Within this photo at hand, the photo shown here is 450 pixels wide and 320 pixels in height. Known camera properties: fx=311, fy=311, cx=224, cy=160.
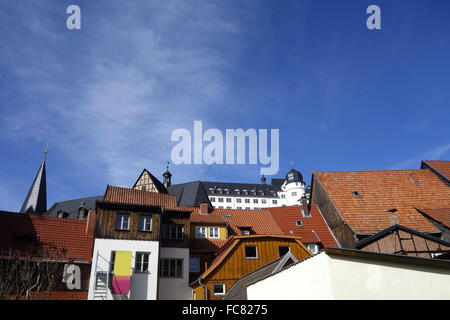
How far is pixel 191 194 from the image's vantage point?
5394 cm

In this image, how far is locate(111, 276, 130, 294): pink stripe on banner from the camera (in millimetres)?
22312

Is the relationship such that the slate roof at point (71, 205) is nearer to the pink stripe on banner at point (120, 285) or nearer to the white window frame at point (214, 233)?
the white window frame at point (214, 233)

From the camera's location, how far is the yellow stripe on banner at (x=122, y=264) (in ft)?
74.9

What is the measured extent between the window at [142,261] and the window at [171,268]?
267 cm

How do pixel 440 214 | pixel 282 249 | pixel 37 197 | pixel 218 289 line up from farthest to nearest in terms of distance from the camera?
pixel 37 197 → pixel 440 214 → pixel 282 249 → pixel 218 289

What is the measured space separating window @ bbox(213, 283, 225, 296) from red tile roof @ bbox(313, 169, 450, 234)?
49.5 feet

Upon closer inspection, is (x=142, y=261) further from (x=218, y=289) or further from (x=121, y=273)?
(x=218, y=289)

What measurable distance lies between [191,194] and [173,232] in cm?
2550

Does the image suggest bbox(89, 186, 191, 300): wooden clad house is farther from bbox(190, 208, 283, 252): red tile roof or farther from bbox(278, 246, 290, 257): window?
bbox(278, 246, 290, 257): window

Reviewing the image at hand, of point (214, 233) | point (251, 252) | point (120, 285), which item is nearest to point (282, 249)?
point (251, 252)

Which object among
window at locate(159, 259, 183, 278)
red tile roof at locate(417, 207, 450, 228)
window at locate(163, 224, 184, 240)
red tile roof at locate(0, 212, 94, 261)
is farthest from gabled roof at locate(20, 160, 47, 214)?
red tile roof at locate(417, 207, 450, 228)

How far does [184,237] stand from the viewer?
28.4 meters

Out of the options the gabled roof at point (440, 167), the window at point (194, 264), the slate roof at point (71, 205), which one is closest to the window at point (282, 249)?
the window at point (194, 264)
